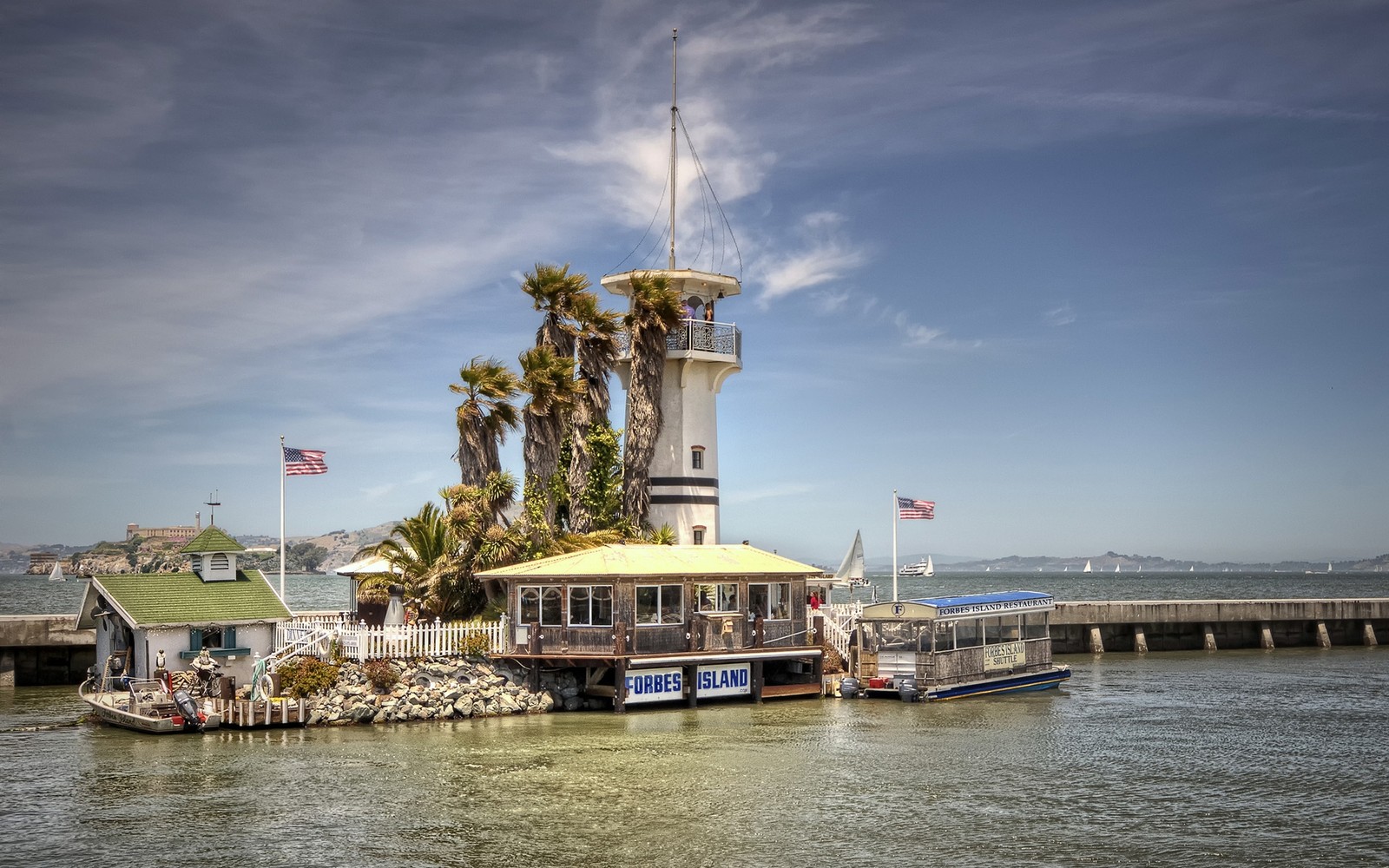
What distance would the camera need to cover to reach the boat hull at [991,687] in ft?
127

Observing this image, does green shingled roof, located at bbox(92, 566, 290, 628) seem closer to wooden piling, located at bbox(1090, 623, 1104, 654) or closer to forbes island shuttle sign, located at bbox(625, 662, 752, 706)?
forbes island shuttle sign, located at bbox(625, 662, 752, 706)

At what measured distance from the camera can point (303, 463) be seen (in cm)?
4000

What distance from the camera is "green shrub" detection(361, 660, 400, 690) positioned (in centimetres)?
3481

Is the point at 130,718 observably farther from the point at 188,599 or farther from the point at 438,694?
the point at 438,694

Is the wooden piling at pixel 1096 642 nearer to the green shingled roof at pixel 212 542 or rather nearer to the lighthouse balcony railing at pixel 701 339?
the lighthouse balcony railing at pixel 701 339

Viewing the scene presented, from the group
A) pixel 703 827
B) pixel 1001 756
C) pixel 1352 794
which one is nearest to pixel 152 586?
pixel 703 827

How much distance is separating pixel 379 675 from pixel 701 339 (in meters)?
18.6

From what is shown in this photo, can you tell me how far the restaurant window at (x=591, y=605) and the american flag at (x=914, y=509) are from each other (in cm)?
1391

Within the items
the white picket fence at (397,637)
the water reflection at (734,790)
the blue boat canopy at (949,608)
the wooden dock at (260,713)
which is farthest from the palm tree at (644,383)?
the wooden dock at (260,713)

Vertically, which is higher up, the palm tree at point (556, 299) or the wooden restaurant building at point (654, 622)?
the palm tree at point (556, 299)

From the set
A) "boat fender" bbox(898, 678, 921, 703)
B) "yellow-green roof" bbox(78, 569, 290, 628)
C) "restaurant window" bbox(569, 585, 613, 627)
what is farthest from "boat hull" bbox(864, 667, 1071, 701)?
"yellow-green roof" bbox(78, 569, 290, 628)

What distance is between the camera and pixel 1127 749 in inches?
A: 1225

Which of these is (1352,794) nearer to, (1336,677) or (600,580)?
(600,580)

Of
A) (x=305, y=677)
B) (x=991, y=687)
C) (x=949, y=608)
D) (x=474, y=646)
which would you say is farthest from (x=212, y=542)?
(x=991, y=687)
